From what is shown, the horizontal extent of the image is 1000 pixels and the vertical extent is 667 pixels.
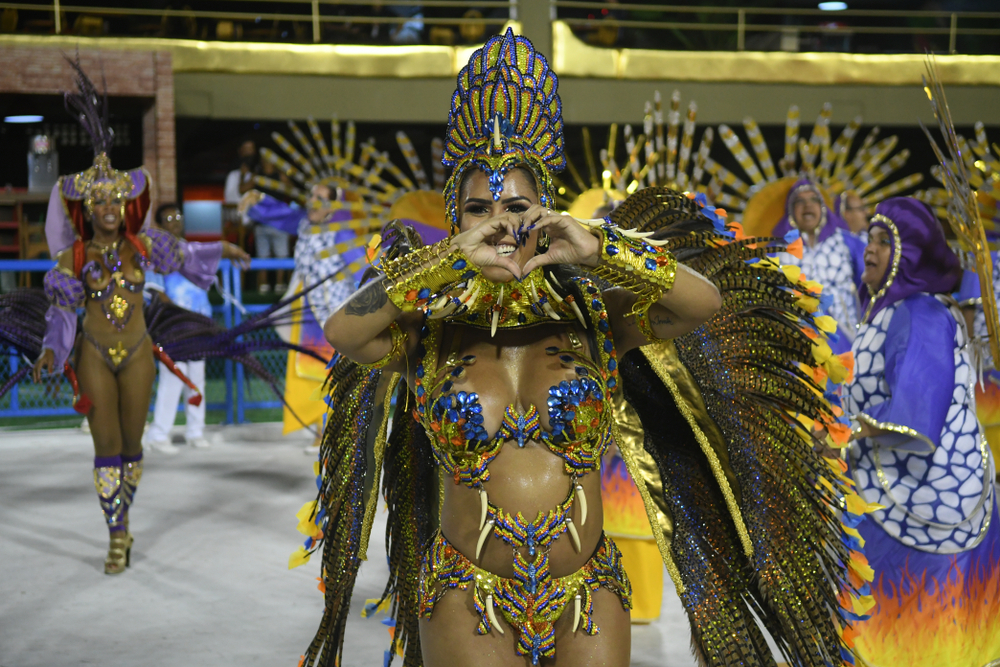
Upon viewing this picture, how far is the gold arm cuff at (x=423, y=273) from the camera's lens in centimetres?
190

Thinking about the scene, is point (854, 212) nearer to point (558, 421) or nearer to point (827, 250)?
point (827, 250)

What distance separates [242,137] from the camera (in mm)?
13062

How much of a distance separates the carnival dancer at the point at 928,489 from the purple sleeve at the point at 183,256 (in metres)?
3.49

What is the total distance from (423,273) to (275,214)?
21.4 ft

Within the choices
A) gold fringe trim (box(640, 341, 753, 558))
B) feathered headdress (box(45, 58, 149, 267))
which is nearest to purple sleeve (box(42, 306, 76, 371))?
feathered headdress (box(45, 58, 149, 267))

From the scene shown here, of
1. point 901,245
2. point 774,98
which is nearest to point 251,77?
point 774,98

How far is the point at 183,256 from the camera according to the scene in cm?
533

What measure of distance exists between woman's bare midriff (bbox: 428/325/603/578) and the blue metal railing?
7.21 meters

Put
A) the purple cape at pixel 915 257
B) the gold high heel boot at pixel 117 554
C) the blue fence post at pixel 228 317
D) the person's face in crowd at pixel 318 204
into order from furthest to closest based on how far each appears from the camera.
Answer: the blue fence post at pixel 228 317 < the person's face in crowd at pixel 318 204 < the gold high heel boot at pixel 117 554 < the purple cape at pixel 915 257

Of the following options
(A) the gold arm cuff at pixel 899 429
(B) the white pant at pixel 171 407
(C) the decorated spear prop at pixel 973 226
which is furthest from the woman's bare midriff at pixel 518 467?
(B) the white pant at pixel 171 407

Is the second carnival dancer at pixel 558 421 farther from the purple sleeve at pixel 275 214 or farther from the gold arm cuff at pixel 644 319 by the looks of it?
the purple sleeve at pixel 275 214

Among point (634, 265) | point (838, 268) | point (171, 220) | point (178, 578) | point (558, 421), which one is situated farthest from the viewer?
point (171, 220)

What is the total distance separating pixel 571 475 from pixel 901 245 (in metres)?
2.04

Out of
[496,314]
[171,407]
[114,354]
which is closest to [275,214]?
[171,407]
